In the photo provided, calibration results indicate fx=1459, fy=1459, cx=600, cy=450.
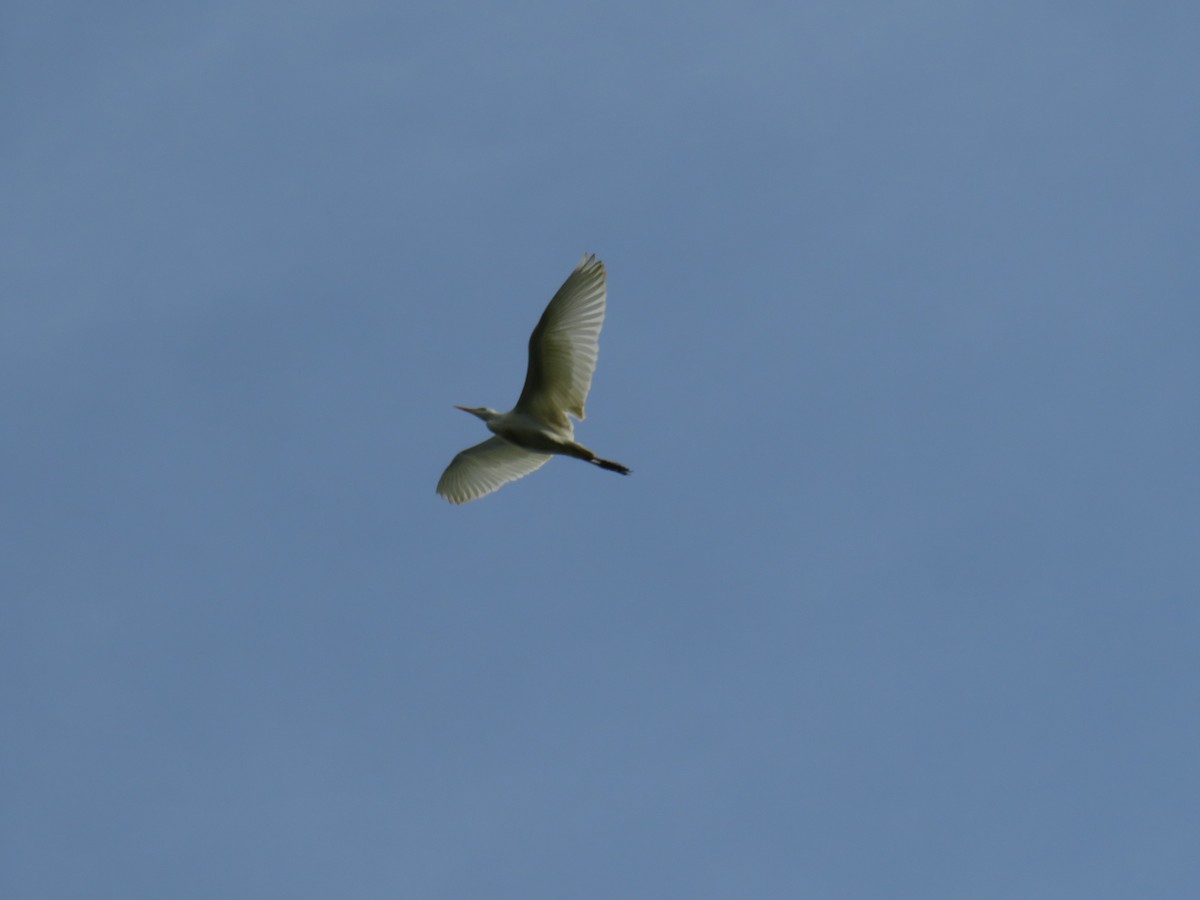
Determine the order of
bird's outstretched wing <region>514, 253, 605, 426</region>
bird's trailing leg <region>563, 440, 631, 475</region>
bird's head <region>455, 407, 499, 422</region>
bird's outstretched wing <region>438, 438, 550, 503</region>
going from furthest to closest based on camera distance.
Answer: bird's outstretched wing <region>438, 438, 550, 503</region>, bird's head <region>455, 407, 499, 422</region>, bird's trailing leg <region>563, 440, 631, 475</region>, bird's outstretched wing <region>514, 253, 605, 426</region>

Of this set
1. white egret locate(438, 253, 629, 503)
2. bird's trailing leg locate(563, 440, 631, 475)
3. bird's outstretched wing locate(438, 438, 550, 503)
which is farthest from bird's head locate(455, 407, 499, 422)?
bird's trailing leg locate(563, 440, 631, 475)

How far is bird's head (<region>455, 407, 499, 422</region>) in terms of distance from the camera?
22.3 m

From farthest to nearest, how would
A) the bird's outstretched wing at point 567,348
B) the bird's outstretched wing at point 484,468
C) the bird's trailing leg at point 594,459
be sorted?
the bird's outstretched wing at point 484,468 < the bird's trailing leg at point 594,459 < the bird's outstretched wing at point 567,348

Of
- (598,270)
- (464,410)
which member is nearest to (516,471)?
(464,410)

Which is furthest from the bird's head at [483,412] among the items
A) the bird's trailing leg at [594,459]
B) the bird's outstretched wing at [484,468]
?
the bird's trailing leg at [594,459]

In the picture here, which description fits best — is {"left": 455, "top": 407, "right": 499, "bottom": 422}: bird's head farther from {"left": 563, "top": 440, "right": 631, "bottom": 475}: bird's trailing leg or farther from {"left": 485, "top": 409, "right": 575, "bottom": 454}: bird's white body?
{"left": 563, "top": 440, "right": 631, "bottom": 475}: bird's trailing leg

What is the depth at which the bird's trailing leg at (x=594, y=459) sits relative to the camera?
21.4 metres

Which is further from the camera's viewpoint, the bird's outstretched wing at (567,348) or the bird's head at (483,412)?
the bird's head at (483,412)

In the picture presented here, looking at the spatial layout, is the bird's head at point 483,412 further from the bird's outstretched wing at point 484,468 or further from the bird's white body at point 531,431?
the bird's outstretched wing at point 484,468

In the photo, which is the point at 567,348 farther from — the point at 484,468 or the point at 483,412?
the point at 484,468

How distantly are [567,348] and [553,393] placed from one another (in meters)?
0.86

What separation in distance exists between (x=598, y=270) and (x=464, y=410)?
143 inches

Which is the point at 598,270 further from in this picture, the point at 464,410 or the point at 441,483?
the point at 441,483

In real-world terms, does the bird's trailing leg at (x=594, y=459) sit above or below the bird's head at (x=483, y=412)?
below
